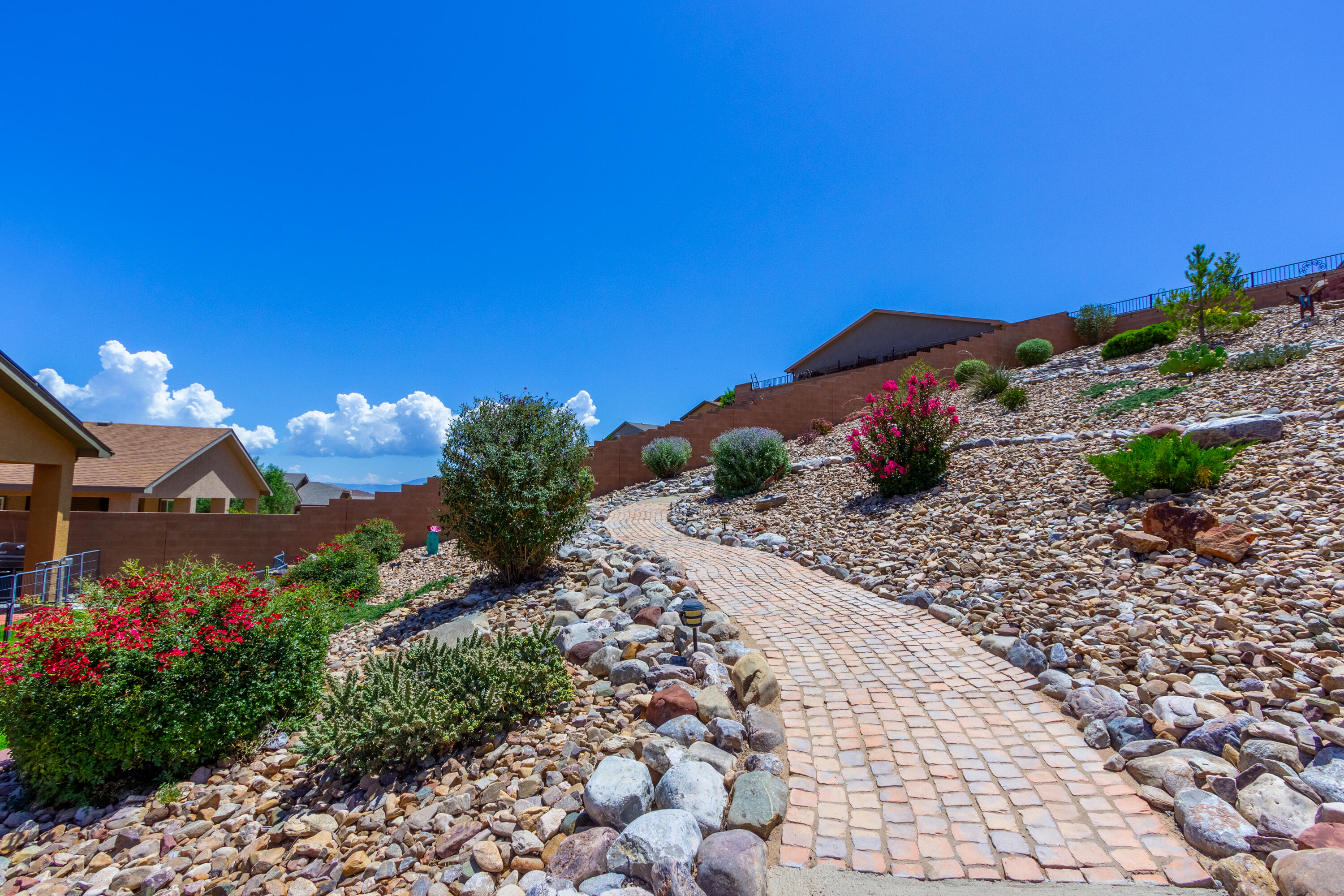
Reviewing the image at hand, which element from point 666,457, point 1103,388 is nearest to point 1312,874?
point 1103,388

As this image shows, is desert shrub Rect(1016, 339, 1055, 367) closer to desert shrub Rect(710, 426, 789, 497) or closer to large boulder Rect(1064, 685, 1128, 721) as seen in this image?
desert shrub Rect(710, 426, 789, 497)

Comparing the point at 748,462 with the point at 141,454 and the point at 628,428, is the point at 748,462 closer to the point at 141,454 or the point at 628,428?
the point at 141,454

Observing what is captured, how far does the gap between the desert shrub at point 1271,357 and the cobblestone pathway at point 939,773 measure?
9.83 m

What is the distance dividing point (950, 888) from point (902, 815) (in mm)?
425

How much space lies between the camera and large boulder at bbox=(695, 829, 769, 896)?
2.33m

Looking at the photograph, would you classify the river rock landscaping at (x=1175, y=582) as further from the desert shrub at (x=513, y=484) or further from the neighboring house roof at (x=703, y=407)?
the neighboring house roof at (x=703, y=407)

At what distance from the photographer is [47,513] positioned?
10.8 m

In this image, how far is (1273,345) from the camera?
11.6 metres

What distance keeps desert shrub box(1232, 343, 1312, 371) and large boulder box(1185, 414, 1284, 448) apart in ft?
15.6

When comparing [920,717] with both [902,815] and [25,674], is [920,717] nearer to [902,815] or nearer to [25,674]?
[902,815]

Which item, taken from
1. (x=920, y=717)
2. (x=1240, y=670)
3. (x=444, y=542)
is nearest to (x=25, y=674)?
(x=920, y=717)

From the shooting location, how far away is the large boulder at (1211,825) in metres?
2.40

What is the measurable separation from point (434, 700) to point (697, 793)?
1649 mm

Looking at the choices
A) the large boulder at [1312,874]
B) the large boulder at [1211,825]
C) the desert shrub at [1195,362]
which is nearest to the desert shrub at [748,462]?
the desert shrub at [1195,362]
